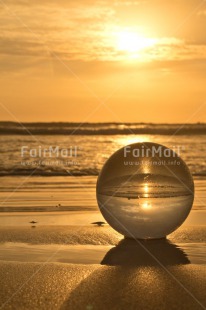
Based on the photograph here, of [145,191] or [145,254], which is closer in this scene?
[145,254]

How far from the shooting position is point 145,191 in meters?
5.98

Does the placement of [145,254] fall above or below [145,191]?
below

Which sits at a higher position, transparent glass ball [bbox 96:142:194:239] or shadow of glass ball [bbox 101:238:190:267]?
transparent glass ball [bbox 96:142:194:239]

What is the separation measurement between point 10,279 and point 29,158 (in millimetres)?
15757

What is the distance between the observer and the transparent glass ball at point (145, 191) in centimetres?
594

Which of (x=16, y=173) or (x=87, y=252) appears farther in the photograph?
(x=16, y=173)

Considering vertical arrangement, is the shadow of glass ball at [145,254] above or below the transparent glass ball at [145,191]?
below

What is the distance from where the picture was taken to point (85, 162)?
63.7 ft

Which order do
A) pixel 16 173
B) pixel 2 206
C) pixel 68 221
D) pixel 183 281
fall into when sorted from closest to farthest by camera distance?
1. pixel 183 281
2. pixel 68 221
3. pixel 2 206
4. pixel 16 173

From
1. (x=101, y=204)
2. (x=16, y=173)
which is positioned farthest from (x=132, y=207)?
(x=16, y=173)

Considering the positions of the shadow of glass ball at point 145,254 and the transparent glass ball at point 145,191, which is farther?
the transparent glass ball at point 145,191

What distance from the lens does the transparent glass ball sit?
594 cm

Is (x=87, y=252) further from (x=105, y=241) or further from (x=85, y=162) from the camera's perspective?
(x=85, y=162)

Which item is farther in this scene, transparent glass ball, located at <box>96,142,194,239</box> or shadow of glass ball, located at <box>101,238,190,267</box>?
transparent glass ball, located at <box>96,142,194,239</box>
